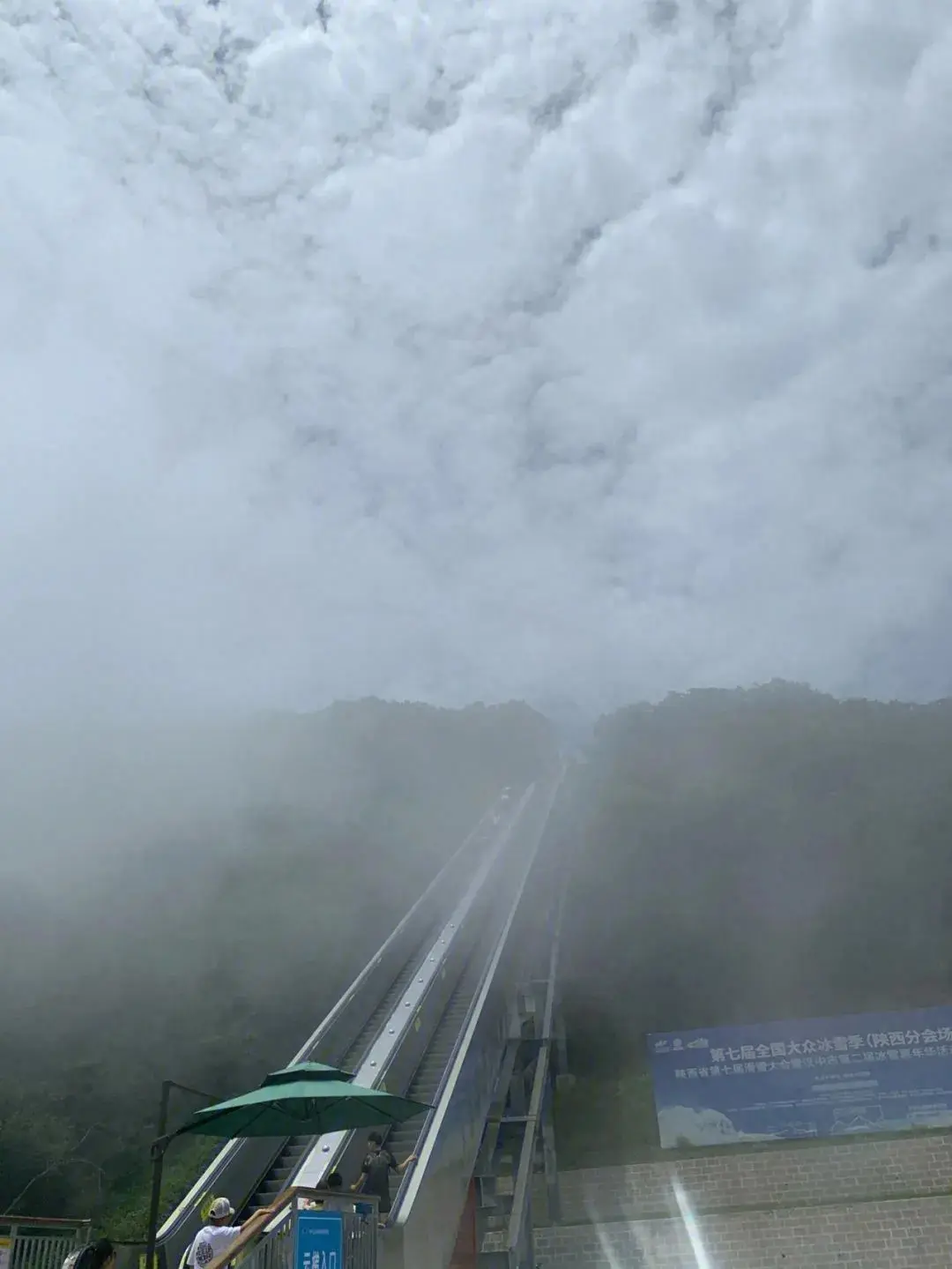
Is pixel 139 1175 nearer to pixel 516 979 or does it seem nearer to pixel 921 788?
pixel 516 979

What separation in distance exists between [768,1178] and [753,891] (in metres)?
12.8

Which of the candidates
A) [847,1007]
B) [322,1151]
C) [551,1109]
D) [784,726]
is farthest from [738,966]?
[784,726]

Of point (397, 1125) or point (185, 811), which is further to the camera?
point (185, 811)

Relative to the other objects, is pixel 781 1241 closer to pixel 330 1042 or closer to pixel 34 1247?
pixel 330 1042

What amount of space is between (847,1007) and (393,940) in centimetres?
972

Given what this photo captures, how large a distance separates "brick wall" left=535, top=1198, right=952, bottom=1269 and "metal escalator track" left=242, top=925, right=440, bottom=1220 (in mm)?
3475

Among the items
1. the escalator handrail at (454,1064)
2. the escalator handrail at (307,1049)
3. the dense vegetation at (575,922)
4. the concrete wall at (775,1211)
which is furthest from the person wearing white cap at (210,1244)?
the concrete wall at (775,1211)

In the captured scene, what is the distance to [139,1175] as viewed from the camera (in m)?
13.7

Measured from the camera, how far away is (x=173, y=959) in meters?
19.6

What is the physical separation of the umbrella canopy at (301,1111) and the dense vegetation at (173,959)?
523 centimetres

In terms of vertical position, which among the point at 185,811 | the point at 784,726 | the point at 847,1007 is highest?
the point at 784,726

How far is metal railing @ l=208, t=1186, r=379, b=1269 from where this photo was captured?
18.1ft

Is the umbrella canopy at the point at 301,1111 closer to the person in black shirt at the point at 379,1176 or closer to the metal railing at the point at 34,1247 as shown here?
the person in black shirt at the point at 379,1176

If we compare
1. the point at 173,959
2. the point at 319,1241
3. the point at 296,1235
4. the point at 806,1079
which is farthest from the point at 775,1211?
the point at 173,959
